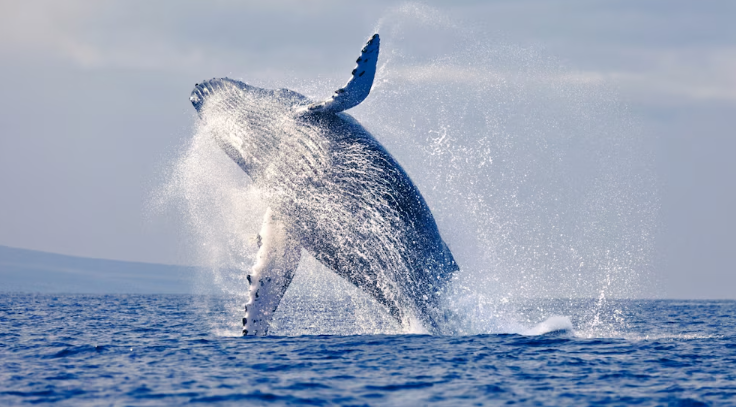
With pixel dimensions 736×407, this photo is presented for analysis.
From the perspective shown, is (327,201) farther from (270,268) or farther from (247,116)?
(247,116)

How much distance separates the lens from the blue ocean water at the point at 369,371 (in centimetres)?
941

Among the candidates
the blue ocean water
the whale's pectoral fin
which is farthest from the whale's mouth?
the blue ocean water

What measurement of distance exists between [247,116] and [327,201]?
2158 millimetres

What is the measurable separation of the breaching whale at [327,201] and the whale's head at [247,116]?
19 millimetres

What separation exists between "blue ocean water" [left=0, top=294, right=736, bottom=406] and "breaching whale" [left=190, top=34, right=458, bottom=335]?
0.96m

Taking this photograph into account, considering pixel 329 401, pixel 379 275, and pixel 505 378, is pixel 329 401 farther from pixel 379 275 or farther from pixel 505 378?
pixel 379 275

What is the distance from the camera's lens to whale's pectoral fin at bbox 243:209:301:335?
1468 cm

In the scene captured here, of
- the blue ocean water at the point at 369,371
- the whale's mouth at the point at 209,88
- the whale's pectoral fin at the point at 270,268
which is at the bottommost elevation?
the blue ocean water at the point at 369,371

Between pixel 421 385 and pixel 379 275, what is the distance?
4.74 m

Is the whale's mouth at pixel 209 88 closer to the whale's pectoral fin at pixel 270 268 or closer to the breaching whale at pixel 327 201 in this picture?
the breaching whale at pixel 327 201

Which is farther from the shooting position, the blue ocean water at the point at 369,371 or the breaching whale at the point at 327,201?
the breaching whale at the point at 327,201

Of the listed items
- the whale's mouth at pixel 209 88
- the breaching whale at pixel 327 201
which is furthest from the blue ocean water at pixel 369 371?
the whale's mouth at pixel 209 88

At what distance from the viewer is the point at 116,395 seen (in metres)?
9.50

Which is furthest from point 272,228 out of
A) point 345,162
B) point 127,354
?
point 127,354
